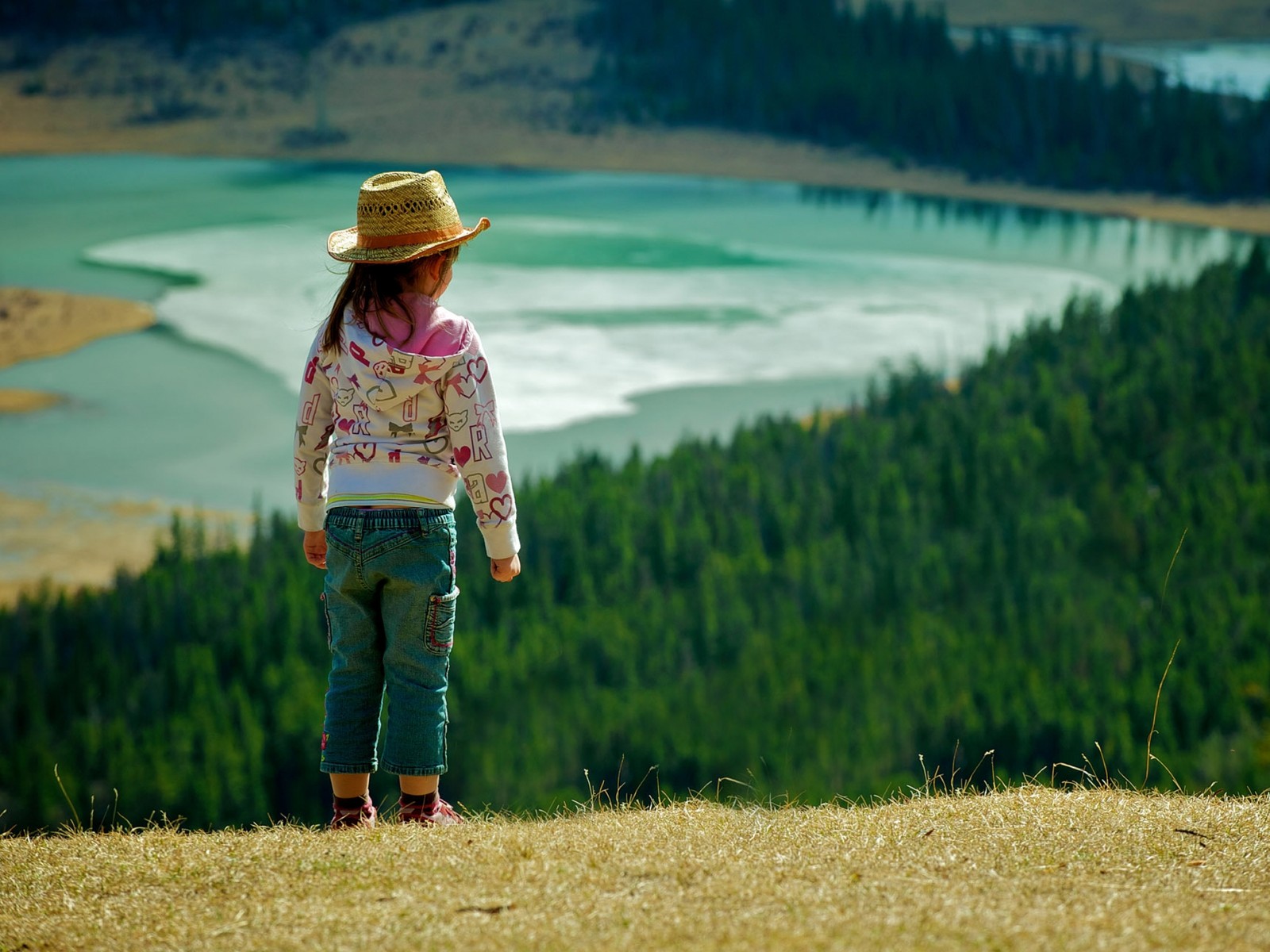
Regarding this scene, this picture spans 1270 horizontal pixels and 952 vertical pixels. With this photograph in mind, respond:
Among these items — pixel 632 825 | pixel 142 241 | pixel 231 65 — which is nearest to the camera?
pixel 632 825

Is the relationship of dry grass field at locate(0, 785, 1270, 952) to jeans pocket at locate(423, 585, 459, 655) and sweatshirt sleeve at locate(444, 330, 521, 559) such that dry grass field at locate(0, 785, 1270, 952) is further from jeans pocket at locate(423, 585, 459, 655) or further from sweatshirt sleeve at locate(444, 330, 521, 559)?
sweatshirt sleeve at locate(444, 330, 521, 559)

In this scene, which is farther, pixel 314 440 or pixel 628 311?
pixel 628 311

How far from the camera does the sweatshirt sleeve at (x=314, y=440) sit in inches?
249

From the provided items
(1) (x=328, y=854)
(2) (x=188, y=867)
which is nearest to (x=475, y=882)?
(1) (x=328, y=854)

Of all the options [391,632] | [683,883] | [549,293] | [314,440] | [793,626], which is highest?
[314,440]

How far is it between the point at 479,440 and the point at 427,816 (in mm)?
1801

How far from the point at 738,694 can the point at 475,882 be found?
146ft

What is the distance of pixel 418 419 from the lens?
616cm

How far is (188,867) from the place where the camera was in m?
6.14

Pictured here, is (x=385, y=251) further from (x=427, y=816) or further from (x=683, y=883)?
(x=683, y=883)

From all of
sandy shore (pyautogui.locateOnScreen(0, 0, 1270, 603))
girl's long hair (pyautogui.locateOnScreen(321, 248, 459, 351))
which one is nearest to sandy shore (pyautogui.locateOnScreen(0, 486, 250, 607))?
girl's long hair (pyautogui.locateOnScreen(321, 248, 459, 351))

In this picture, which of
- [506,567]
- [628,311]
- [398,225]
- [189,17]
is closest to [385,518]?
[506,567]

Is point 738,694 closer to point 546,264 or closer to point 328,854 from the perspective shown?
point 546,264

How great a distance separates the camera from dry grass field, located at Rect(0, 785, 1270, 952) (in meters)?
5.15
